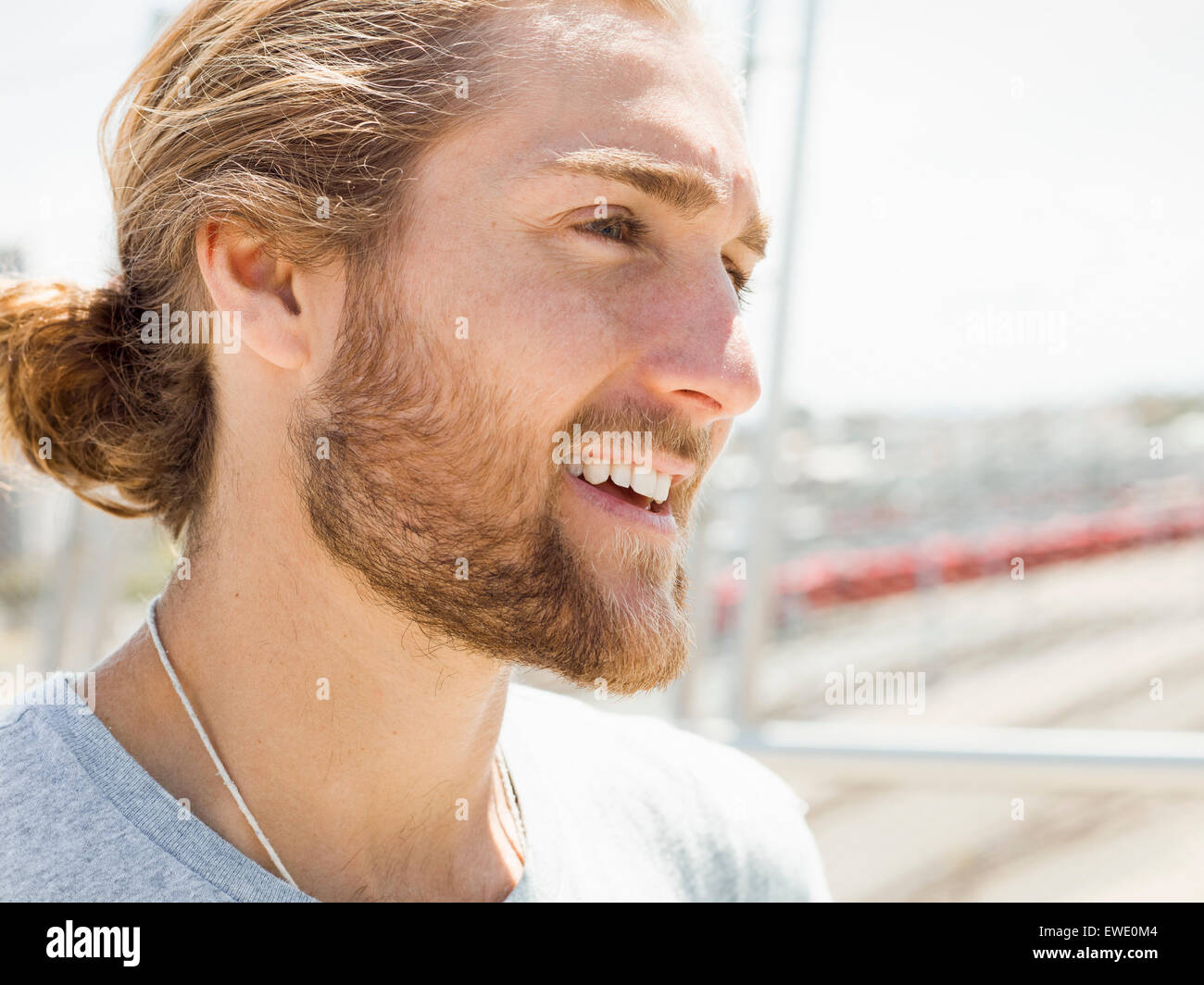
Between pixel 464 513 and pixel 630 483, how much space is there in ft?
0.65

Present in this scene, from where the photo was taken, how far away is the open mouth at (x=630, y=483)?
3.85 feet

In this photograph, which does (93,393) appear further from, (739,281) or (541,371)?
(739,281)

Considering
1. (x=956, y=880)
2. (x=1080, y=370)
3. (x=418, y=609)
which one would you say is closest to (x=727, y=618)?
(x=1080, y=370)

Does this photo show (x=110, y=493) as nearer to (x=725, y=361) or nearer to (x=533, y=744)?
(x=533, y=744)

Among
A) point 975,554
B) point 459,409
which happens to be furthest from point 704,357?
point 975,554

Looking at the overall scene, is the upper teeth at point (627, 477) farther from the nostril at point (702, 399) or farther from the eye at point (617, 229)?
the eye at point (617, 229)

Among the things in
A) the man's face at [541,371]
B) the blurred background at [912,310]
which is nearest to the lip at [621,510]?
the man's face at [541,371]

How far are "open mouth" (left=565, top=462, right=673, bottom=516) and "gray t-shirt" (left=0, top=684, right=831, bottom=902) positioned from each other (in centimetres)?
40

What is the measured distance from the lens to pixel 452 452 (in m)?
1.15

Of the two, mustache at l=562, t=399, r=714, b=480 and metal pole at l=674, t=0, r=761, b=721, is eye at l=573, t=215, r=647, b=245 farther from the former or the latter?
metal pole at l=674, t=0, r=761, b=721

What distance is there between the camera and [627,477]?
118 centimetres

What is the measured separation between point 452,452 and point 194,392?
0.41 meters

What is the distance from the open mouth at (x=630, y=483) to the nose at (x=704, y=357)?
0.09 meters

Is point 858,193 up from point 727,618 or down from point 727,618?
up
